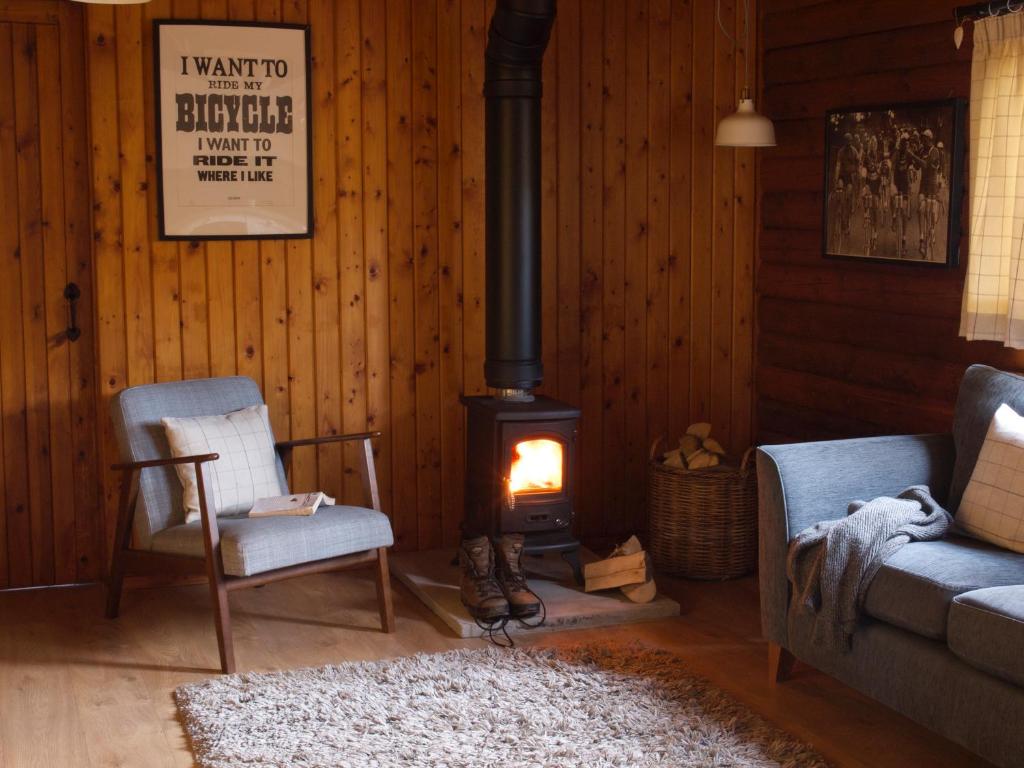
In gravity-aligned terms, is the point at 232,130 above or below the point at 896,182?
above

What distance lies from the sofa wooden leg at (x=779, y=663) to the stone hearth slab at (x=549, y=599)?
26.1 inches

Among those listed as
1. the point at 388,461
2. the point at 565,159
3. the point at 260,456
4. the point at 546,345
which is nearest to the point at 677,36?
the point at 565,159

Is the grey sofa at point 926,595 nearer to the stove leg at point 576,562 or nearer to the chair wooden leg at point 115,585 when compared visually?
the stove leg at point 576,562

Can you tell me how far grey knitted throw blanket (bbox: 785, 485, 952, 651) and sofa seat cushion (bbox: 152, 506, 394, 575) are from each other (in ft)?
4.37

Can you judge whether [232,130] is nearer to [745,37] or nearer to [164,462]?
[164,462]

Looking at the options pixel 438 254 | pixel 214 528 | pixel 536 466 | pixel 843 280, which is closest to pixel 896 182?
pixel 843 280

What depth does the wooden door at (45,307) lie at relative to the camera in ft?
15.0

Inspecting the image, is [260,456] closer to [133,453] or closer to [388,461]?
[133,453]

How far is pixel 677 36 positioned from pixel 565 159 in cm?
71

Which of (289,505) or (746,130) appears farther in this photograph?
(746,130)

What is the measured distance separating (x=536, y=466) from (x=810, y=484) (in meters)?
1.17

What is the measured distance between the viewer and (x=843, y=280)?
493 cm

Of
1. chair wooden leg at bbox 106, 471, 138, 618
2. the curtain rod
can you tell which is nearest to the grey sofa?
the curtain rod

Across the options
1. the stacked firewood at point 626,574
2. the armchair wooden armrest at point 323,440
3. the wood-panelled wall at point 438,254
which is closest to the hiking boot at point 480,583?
the stacked firewood at point 626,574
